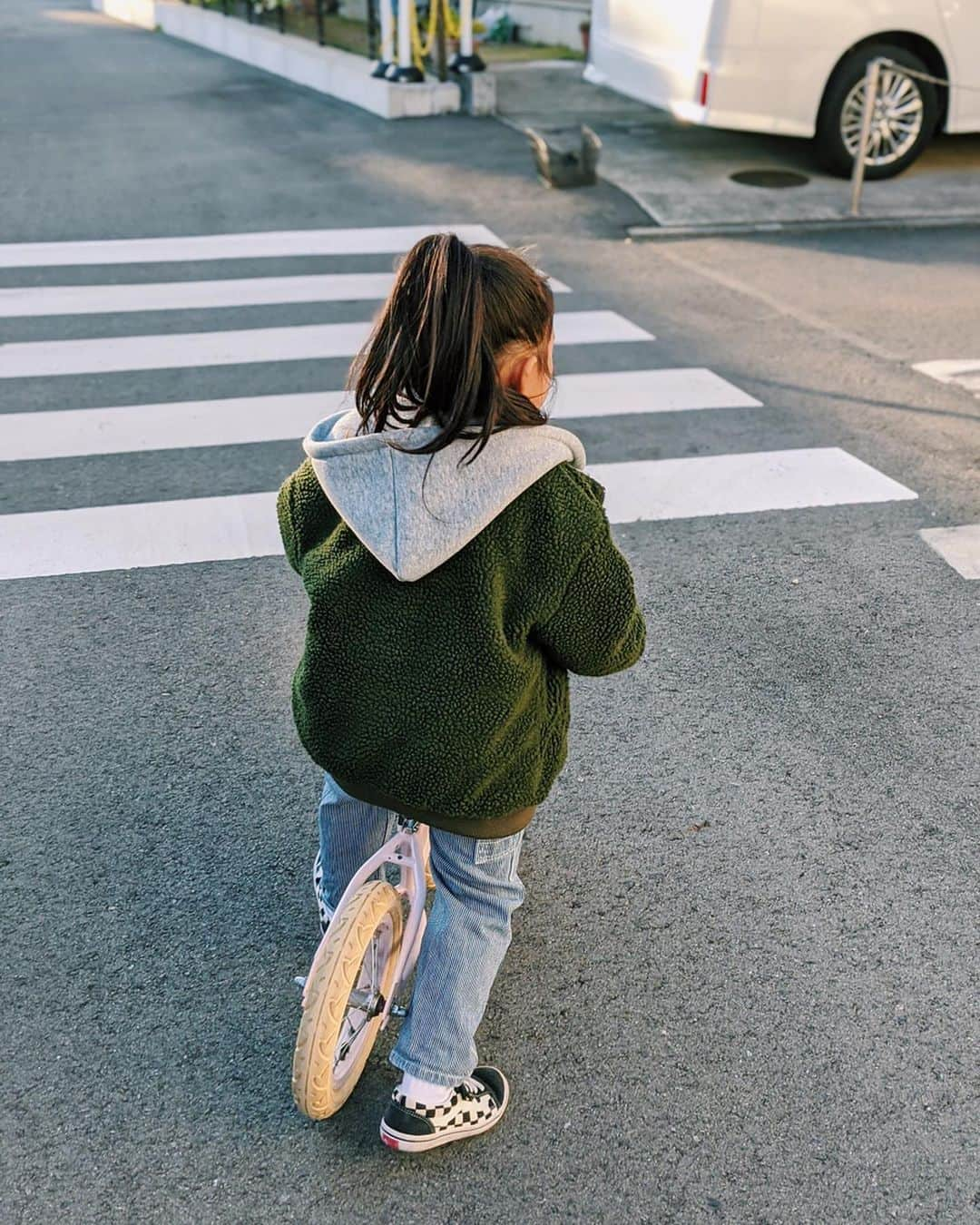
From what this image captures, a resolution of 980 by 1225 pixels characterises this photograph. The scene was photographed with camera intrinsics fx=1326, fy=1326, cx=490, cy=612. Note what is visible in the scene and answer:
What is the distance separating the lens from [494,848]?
2.35 metres

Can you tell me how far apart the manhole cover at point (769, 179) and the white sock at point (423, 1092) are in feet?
30.5

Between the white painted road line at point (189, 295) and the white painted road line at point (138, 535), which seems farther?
the white painted road line at point (189, 295)

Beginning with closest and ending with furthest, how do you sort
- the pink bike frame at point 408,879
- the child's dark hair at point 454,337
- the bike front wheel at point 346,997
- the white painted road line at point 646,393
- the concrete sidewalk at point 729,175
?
the child's dark hair at point 454,337, the bike front wheel at point 346,997, the pink bike frame at point 408,879, the white painted road line at point 646,393, the concrete sidewalk at point 729,175

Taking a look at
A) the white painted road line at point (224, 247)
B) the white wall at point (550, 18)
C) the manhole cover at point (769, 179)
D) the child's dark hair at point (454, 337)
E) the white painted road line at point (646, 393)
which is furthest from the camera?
the white wall at point (550, 18)

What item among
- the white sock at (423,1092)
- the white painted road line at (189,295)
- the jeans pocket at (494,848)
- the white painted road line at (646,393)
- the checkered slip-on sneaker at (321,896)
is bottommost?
the white painted road line at (189,295)

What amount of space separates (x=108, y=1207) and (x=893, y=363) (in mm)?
5853

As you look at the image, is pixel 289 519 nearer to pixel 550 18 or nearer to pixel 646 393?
pixel 646 393

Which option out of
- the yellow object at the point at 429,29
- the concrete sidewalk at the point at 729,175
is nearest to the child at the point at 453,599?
the concrete sidewalk at the point at 729,175

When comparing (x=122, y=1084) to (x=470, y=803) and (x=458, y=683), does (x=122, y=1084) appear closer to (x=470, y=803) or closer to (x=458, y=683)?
(x=470, y=803)

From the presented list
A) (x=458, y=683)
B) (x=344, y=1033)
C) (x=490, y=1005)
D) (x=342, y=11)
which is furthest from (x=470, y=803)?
(x=342, y=11)

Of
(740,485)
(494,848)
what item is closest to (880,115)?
(740,485)

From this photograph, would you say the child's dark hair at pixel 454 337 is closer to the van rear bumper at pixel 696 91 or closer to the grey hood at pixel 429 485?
the grey hood at pixel 429 485

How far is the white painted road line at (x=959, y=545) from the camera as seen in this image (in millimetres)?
4766

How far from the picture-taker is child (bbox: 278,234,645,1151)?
1.97m
